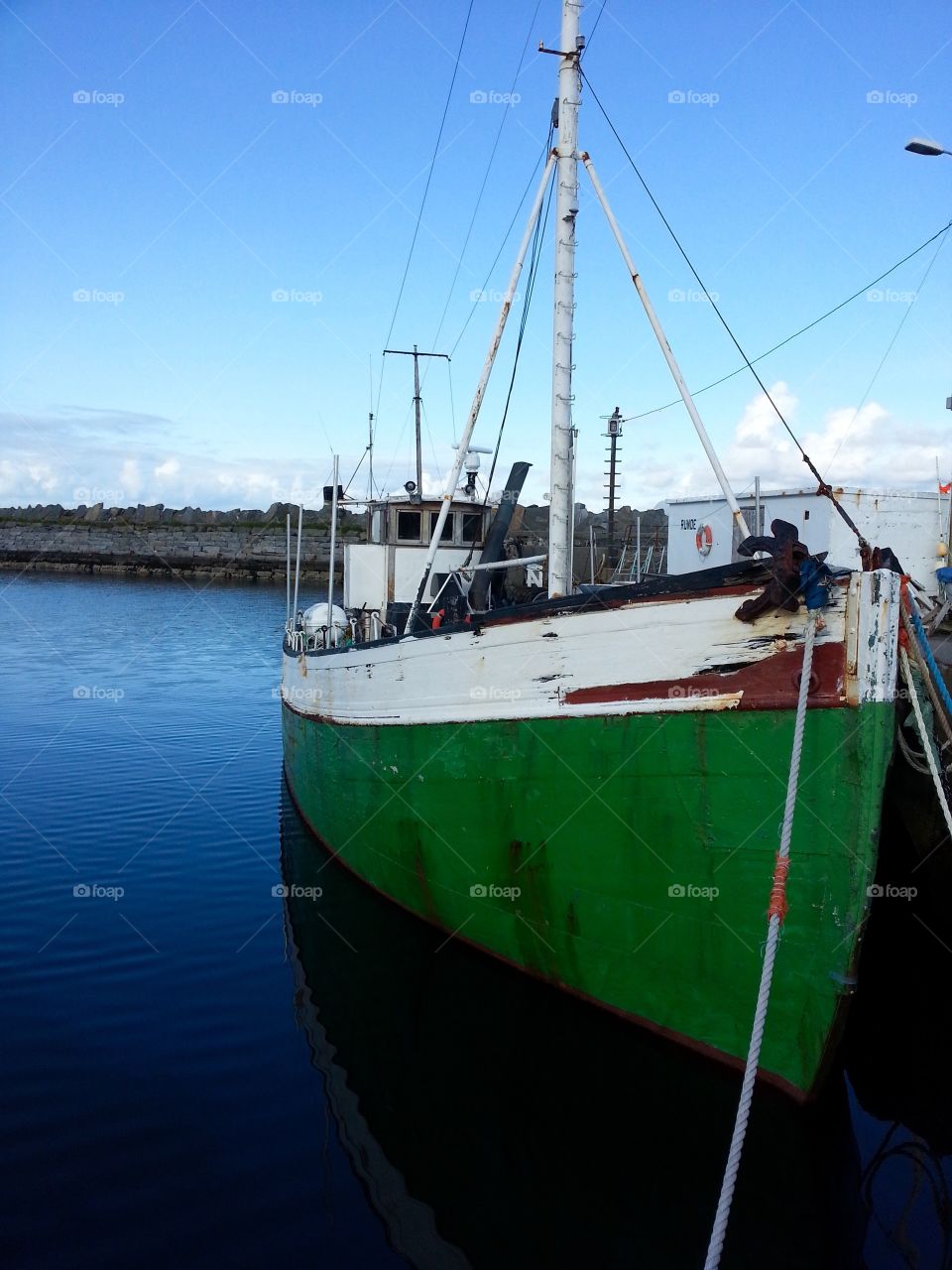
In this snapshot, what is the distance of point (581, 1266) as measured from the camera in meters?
5.29

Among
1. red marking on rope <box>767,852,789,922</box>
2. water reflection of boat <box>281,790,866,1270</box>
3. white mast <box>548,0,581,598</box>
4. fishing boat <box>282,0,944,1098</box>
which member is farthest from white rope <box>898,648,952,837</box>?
white mast <box>548,0,581,598</box>

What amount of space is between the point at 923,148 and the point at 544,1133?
10929 millimetres

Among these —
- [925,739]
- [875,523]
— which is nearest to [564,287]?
[925,739]

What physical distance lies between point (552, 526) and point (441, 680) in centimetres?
182

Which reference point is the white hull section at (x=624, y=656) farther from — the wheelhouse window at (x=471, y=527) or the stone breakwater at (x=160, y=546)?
the stone breakwater at (x=160, y=546)

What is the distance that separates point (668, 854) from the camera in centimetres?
678

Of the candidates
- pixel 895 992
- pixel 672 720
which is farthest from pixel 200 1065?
pixel 895 992

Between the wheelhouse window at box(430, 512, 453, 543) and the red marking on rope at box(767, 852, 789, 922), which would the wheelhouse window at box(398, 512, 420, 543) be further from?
the red marking on rope at box(767, 852, 789, 922)

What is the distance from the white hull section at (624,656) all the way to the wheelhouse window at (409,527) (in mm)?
4497

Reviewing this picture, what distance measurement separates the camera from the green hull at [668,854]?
243 inches

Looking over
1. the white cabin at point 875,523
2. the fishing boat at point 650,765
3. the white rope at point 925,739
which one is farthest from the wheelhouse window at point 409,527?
the white cabin at point 875,523

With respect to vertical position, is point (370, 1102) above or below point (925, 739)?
below

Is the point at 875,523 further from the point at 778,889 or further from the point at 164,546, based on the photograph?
the point at 164,546

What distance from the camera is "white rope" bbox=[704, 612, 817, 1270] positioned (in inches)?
173
